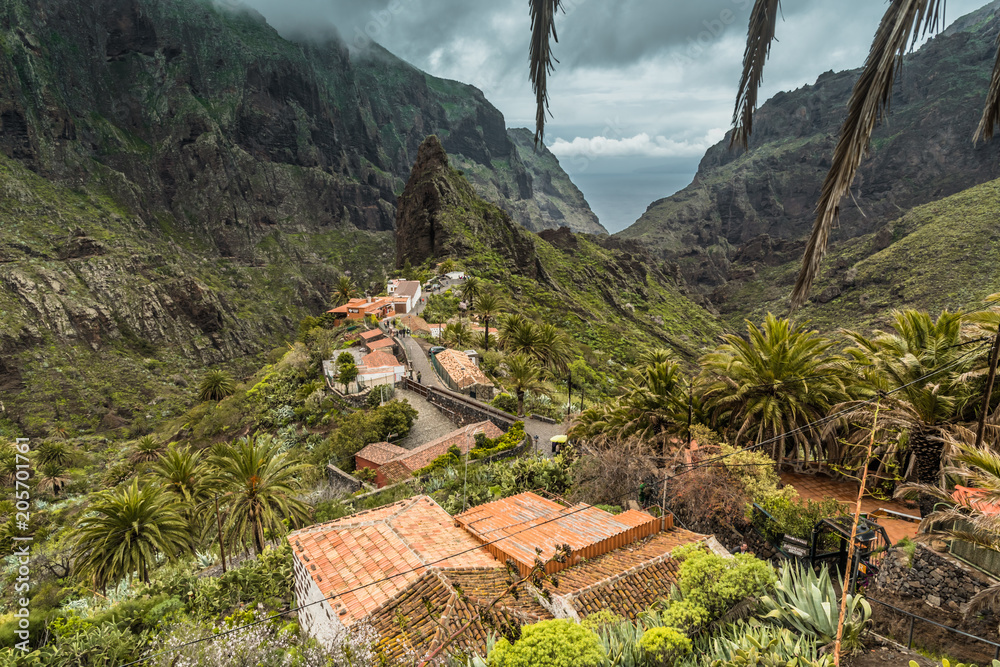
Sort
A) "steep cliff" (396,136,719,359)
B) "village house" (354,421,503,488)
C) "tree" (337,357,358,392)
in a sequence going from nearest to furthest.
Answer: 1. "village house" (354,421,503,488)
2. "tree" (337,357,358,392)
3. "steep cliff" (396,136,719,359)

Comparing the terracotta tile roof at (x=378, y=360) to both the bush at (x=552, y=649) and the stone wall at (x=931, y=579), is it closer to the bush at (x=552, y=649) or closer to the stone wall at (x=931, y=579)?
the bush at (x=552, y=649)

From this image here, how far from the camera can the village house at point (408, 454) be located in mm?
22920

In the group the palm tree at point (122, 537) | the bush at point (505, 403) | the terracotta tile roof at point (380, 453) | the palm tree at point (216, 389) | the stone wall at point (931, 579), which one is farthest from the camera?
the palm tree at point (216, 389)

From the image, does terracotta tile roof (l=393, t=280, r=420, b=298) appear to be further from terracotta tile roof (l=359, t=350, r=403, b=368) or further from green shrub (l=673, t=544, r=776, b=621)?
green shrub (l=673, t=544, r=776, b=621)

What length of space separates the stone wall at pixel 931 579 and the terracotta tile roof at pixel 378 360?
31.2m

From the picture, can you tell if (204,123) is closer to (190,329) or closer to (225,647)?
(190,329)

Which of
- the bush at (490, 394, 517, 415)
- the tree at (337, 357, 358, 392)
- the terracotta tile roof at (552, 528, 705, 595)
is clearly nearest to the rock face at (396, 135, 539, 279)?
the tree at (337, 357, 358, 392)

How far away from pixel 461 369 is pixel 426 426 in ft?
20.3

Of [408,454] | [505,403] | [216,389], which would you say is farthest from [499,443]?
[216,389]

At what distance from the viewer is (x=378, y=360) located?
37094 mm

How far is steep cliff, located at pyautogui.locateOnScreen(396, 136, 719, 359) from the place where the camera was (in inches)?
2707

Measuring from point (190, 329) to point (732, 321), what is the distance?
107600 mm

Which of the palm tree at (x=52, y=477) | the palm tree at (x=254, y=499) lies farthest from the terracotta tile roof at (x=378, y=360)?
the palm tree at (x=52, y=477)

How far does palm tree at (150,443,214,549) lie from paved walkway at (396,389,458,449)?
1102 cm
